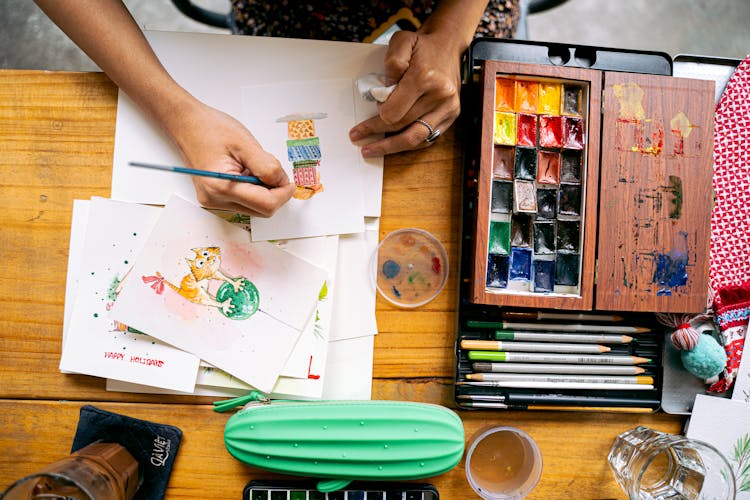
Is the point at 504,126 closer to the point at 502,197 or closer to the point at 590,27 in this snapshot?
the point at 502,197

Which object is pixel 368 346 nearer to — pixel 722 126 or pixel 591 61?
pixel 591 61

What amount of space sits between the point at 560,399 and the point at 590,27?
3.58 feet

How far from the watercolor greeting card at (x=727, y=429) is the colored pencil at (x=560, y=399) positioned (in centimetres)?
7

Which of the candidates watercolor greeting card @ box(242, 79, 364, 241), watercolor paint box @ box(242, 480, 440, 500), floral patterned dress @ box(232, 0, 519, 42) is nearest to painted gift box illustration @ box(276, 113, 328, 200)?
watercolor greeting card @ box(242, 79, 364, 241)

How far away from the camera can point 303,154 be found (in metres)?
0.83

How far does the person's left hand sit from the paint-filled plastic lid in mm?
142

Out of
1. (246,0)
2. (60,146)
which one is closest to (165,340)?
(60,146)

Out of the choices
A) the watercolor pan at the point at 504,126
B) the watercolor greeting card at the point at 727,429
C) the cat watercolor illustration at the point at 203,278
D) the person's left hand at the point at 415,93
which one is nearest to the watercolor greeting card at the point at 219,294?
the cat watercolor illustration at the point at 203,278

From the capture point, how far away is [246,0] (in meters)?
0.95

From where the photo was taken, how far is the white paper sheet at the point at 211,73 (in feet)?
2.72

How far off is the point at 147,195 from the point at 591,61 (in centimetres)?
71

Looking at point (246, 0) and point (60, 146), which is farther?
point (246, 0)

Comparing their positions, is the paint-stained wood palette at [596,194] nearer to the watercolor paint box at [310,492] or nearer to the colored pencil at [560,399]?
the colored pencil at [560,399]

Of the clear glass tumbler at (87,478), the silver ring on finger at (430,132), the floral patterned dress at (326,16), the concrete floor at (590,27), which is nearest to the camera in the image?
the clear glass tumbler at (87,478)
